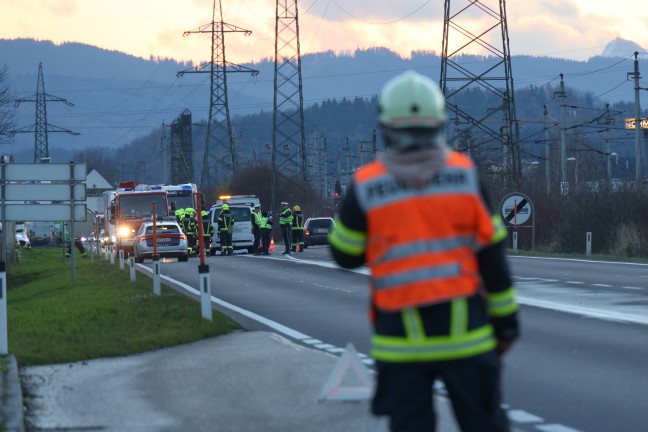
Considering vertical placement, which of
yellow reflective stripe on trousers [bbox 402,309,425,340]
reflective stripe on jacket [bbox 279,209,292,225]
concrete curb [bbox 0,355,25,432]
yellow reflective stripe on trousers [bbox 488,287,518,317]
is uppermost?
reflective stripe on jacket [bbox 279,209,292,225]

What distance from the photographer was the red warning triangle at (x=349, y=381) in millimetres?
9648

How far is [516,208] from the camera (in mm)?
38406

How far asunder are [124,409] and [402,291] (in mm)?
5458

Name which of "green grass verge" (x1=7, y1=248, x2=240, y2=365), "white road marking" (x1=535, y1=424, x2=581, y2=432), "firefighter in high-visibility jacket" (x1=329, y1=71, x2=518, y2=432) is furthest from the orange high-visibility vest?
"green grass verge" (x1=7, y1=248, x2=240, y2=365)

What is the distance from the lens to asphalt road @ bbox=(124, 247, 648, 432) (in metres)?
9.77

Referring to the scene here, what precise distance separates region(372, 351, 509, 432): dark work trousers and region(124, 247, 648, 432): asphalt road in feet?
12.8

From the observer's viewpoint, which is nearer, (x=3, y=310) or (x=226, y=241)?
(x=3, y=310)

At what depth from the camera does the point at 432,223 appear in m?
5.12

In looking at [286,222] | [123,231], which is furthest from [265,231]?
[123,231]

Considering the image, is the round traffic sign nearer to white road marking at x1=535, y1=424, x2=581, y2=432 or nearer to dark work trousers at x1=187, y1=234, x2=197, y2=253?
dark work trousers at x1=187, y1=234, x2=197, y2=253

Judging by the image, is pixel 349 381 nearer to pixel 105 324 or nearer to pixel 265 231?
pixel 105 324

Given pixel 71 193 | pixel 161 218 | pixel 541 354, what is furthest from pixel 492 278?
pixel 161 218

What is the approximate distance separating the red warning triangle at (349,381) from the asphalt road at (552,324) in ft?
3.39

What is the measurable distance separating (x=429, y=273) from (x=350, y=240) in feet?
1.30
